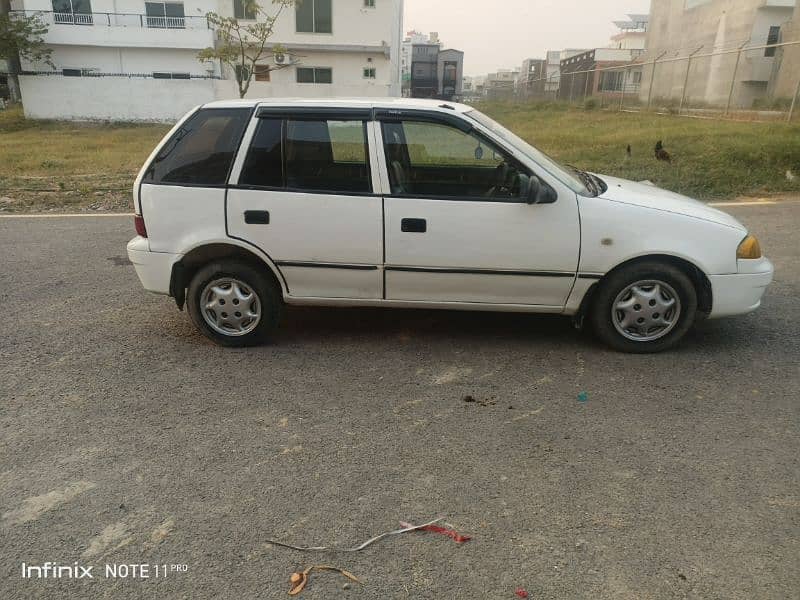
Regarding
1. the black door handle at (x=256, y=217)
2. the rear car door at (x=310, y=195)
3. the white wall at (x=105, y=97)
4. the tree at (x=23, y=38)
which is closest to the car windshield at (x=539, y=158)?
the rear car door at (x=310, y=195)

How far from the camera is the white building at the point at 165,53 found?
108ft

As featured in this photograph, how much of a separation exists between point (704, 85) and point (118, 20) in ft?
100

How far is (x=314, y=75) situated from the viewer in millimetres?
36031

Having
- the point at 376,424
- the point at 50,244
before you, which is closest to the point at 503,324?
the point at 376,424

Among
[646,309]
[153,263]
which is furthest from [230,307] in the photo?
[646,309]

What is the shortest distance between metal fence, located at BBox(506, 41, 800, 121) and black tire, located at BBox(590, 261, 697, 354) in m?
15.1

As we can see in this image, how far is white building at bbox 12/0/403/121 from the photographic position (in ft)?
108

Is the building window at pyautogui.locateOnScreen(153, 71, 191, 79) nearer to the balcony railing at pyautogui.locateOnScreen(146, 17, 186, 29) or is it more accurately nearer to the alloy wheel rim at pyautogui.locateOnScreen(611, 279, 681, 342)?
the balcony railing at pyautogui.locateOnScreen(146, 17, 186, 29)

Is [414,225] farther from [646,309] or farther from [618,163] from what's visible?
[618,163]

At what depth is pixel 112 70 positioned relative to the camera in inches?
1332

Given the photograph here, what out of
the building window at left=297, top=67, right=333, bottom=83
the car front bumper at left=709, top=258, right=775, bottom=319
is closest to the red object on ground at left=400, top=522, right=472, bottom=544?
the car front bumper at left=709, top=258, right=775, bottom=319

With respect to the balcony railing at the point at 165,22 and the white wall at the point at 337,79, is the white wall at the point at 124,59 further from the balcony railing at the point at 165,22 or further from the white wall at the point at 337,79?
the white wall at the point at 337,79

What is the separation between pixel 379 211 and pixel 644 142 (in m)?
11.4

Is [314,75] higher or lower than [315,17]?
lower
